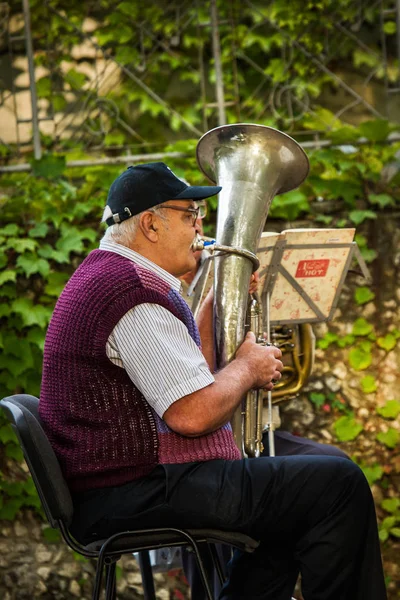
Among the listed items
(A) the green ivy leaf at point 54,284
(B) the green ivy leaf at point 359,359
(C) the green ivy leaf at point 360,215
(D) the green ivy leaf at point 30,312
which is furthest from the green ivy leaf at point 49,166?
(B) the green ivy leaf at point 359,359

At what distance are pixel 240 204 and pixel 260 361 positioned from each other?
575 millimetres

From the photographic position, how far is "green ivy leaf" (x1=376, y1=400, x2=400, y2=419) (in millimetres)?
4355

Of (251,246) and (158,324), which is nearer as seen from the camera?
(158,324)

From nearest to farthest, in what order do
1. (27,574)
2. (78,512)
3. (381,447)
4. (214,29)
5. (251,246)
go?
(78,512) < (251,246) < (27,574) < (381,447) < (214,29)

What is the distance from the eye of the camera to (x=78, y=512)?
7.52 ft

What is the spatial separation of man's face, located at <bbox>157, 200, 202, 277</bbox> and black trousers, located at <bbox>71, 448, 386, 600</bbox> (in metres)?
0.56

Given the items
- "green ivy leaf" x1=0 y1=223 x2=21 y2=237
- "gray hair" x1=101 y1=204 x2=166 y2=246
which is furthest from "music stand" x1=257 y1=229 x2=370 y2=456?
"green ivy leaf" x1=0 y1=223 x2=21 y2=237

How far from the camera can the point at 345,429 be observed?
4.32 m

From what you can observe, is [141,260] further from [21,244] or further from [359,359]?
[359,359]

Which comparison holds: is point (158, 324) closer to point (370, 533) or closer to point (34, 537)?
point (370, 533)

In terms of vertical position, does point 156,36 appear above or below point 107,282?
above

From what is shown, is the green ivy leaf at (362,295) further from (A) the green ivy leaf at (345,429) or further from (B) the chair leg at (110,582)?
(B) the chair leg at (110,582)

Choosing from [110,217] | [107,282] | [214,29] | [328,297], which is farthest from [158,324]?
[214,29]

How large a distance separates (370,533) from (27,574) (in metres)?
2.38
